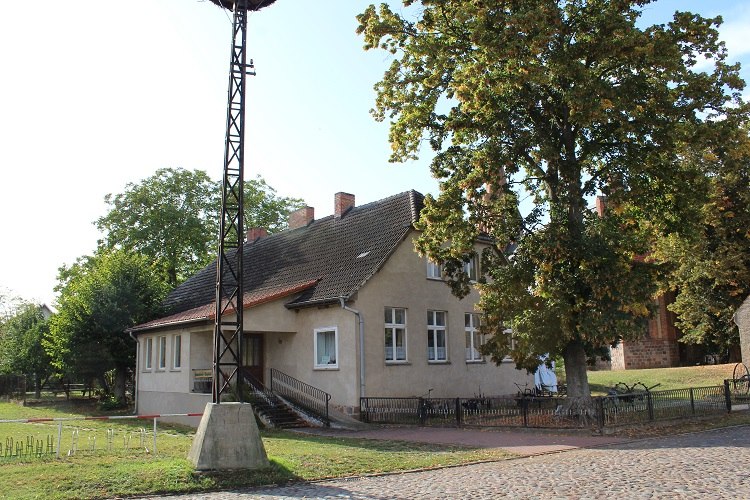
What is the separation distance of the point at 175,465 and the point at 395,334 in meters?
12.9

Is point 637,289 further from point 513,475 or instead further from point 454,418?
point 513,475

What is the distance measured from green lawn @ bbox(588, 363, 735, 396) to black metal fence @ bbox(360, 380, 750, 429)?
39.3 ft

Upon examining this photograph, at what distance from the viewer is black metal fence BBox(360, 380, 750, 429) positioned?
1652 centimetres

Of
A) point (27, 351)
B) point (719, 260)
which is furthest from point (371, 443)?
point (27, 351)

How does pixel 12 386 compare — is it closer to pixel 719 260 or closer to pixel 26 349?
pixel 26 349

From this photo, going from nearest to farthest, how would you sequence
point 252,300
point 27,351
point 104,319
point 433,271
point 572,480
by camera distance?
1. point 572,480
2. point 252,300
3. point 433,271
4. point 104,319
5. point 27,351

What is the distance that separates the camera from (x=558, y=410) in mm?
17469

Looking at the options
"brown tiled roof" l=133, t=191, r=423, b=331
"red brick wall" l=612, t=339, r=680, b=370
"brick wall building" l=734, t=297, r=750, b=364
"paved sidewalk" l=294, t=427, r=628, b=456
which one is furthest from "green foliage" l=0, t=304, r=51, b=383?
"red brick wall" l=612, t=339, r=680, b=370

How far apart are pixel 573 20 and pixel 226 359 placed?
16.5m

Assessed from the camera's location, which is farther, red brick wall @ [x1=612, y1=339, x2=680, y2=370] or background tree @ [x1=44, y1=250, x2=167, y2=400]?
red brick wall @ [x1=612, y1=339, x2=680, y2=370]

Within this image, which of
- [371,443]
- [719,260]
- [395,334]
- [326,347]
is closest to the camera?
[371,443]

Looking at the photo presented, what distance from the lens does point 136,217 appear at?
144ft

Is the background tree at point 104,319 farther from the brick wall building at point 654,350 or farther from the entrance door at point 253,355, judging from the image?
the brick wall building at point 654,350

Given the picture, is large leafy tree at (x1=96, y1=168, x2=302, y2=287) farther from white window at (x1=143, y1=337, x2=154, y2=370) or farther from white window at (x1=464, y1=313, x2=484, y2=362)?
white window at (x1=464, y1=313, x2=484, y2=362)
